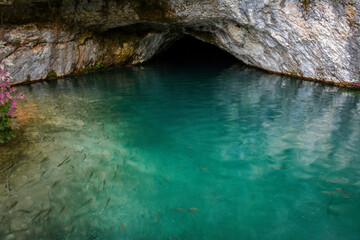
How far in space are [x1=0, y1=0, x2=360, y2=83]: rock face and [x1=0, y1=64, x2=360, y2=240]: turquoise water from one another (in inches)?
118

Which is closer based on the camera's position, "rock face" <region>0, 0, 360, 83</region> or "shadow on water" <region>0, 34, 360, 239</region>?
"shadow on water" <region>0, 34, 360, 239</region>

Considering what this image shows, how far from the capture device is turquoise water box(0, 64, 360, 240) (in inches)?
123

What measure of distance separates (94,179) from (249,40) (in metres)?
11.2

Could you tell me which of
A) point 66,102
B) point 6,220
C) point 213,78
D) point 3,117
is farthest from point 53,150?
point 213,78

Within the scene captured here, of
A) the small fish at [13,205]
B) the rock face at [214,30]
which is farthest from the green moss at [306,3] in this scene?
the small fish at [13,205]

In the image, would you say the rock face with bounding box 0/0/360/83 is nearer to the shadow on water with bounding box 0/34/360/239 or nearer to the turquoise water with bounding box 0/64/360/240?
the turquoise water with bounding box 0/64/360/240

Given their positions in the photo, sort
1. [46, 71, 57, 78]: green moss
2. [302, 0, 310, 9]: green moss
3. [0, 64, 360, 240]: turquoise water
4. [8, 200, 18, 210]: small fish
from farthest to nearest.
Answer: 1. [46, 71, 57, 78]: green moss
2. [302, 0, 310, 9]: green moss
3. [8, 200, 18, 210]: small fish
4. [0, 64, 360, 240]: turquoise water

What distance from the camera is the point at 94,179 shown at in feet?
13.2

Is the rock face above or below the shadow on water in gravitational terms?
above

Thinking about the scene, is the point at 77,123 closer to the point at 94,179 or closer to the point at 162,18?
the point at 94,179

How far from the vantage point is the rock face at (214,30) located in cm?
920

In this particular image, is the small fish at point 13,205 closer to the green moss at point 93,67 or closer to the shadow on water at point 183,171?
the shadow on water at point 183,171

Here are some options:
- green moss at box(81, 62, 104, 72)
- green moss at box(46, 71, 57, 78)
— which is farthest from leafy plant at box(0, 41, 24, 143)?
green moss at box(81, 62, 104, 72)

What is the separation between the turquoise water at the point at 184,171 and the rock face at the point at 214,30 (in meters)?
2.99
